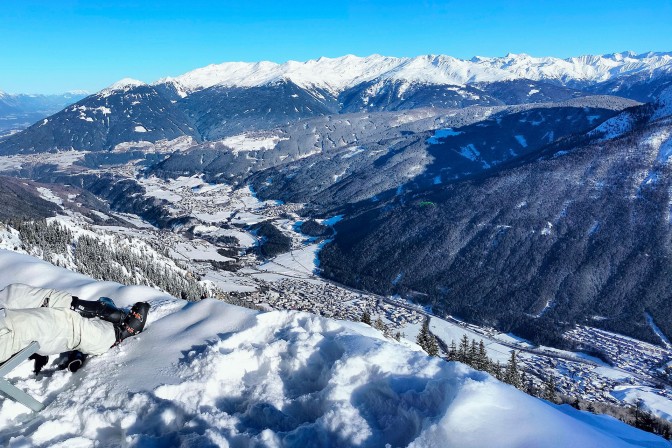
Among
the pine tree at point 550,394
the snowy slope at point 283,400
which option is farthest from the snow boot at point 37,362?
the pine tree at point 550,394

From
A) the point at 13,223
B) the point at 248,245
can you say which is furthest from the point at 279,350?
the point at 248,245

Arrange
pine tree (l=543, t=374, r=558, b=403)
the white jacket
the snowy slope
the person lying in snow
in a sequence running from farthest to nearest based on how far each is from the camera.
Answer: pine tree (l=543, t=374, r=558, b=403) → the person lying in snow → the white jacket → the snowy slope

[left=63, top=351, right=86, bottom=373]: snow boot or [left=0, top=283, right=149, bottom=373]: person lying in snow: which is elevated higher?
[left=0, top=283, right=149, bottom=373]: person lying in snow

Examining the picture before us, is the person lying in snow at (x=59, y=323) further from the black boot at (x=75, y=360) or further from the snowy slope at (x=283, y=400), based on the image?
the snowy slope at (x=283, y=400)

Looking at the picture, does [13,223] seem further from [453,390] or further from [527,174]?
[527,174]

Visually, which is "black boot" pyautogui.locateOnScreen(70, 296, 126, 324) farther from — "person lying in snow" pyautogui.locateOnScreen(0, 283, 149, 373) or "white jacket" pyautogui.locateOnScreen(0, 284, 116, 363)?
"white jacket" pyautogui.locateOnScreen(0, 284, 116, 363)

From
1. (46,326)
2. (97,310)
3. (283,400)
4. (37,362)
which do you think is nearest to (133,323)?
(97,310)

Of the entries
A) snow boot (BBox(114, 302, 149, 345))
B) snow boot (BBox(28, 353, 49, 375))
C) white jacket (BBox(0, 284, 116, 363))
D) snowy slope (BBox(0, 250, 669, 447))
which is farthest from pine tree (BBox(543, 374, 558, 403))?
snow boot (BBox(28, 353, 49, 375))

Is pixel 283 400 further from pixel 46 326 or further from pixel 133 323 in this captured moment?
pixel 133 323
